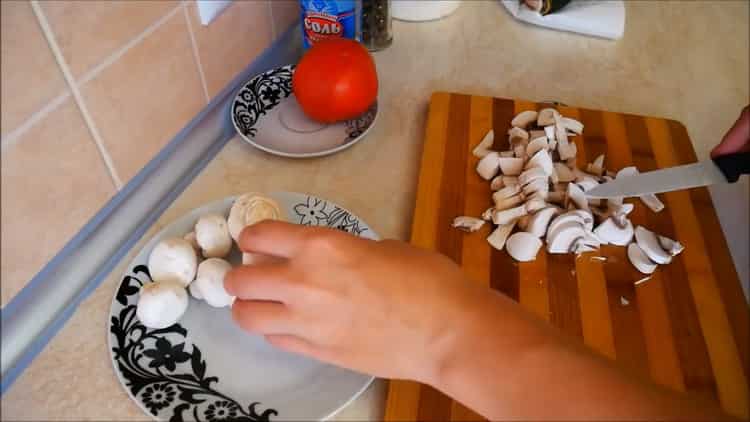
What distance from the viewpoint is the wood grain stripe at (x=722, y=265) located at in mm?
543

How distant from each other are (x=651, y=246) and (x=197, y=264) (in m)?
0.48

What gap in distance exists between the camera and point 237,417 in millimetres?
451

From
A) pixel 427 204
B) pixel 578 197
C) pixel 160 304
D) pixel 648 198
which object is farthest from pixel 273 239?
pixel 648 198

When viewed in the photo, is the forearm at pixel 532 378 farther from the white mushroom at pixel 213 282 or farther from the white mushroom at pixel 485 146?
the white mushroom at pixel 485 146

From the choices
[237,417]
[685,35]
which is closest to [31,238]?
[237,417]

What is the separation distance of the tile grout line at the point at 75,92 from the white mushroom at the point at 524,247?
1.40 feet

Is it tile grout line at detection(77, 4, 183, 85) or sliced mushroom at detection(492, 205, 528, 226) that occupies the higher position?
→ tile grout line at detection(77, 4, 183, 85)

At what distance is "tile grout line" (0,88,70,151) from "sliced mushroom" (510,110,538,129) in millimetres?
519

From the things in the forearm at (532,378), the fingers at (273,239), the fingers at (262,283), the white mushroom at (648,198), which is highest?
the fingers at (273,239)

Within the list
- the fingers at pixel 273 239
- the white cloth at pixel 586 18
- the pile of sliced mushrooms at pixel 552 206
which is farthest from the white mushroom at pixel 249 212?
the white cloth at pixel 586 18

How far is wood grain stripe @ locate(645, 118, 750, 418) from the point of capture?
50 cm

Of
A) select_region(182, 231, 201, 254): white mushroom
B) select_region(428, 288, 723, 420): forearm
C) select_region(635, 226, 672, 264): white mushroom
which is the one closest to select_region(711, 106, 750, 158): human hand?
select_region(635, 226, 672, 264): white mushroom

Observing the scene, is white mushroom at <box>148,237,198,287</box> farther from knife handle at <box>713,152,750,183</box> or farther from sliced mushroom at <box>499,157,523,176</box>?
knife handle at <box>713,152,750,183</box>

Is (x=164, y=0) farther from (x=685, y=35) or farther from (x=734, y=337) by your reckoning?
(x=685, y=35)
